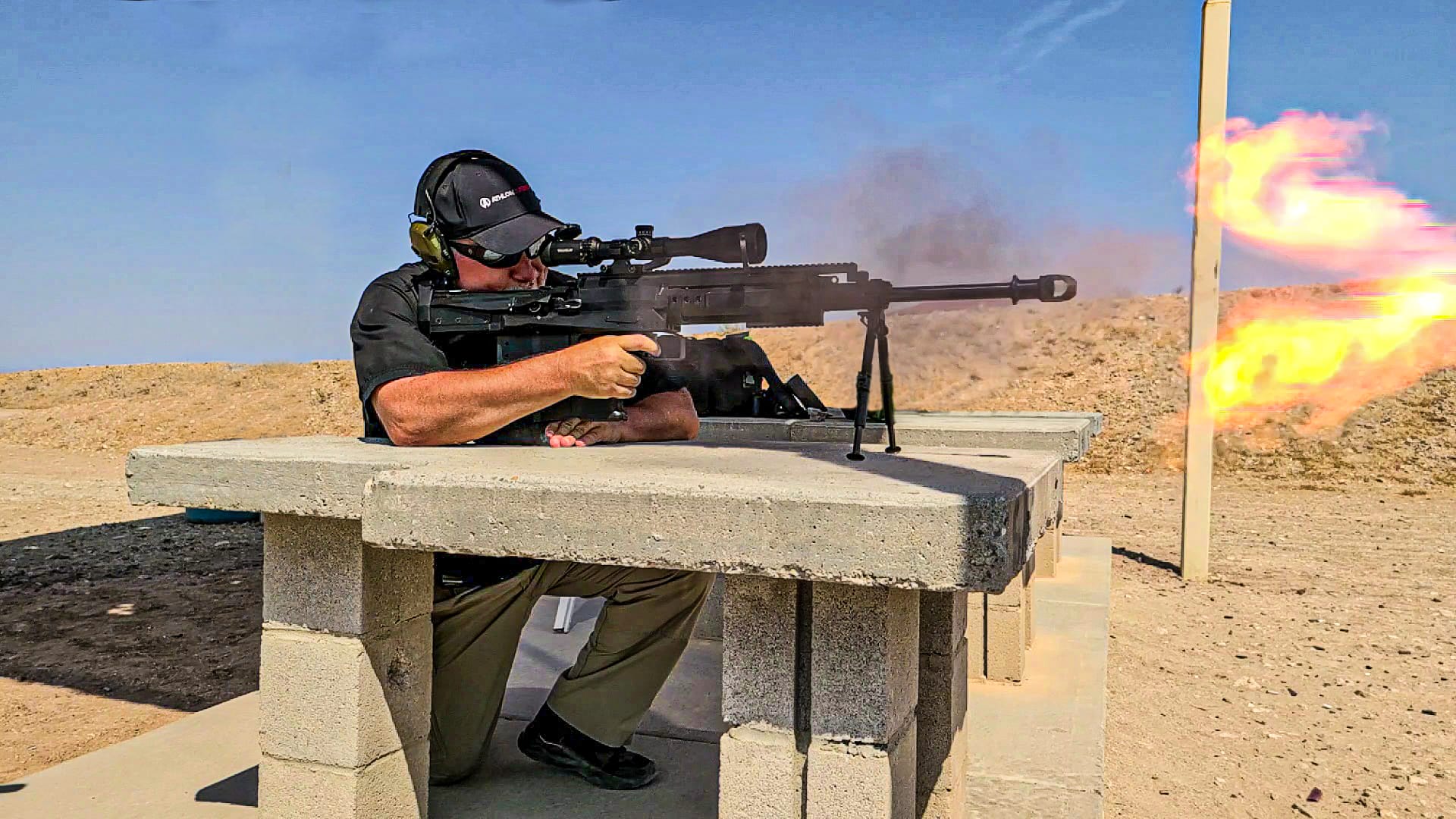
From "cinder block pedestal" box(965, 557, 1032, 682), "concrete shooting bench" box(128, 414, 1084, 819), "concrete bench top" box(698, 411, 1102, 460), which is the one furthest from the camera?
"concrete bench top" box(698, 411, 1102, 460)

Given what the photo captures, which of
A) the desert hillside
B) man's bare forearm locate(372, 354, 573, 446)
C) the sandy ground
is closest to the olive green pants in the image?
man's bare forearm locate(372, 354, 573, 446)

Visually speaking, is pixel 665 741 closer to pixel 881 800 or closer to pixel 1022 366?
pixel 881 800

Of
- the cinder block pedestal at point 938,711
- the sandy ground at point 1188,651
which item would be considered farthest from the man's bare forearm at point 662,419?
the sandy ground at point 1188,651

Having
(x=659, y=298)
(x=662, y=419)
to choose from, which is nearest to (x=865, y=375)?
(x=659, y=298)

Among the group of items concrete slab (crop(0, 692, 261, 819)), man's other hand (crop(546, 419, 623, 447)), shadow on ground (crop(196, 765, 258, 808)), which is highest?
man's other hand (crop(546, 419, 623, 447))

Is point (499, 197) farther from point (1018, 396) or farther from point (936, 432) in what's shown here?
point (1018, 396)

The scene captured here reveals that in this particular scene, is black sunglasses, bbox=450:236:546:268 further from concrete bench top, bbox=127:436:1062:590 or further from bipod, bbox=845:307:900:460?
bipod, bbox=845:307:900:460

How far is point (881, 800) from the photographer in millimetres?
2490

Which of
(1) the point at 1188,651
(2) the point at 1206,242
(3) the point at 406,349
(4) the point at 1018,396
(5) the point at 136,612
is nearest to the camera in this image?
(3) the point at 406,349

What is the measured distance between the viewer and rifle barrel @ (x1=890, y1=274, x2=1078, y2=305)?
3182mm

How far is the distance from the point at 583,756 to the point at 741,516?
1661 mm

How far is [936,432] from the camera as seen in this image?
514cm

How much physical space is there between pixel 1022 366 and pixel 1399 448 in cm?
710

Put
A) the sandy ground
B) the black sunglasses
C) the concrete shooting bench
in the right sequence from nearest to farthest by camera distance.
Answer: the concrete shooting bench, the black sunglasses, the sandy ground
